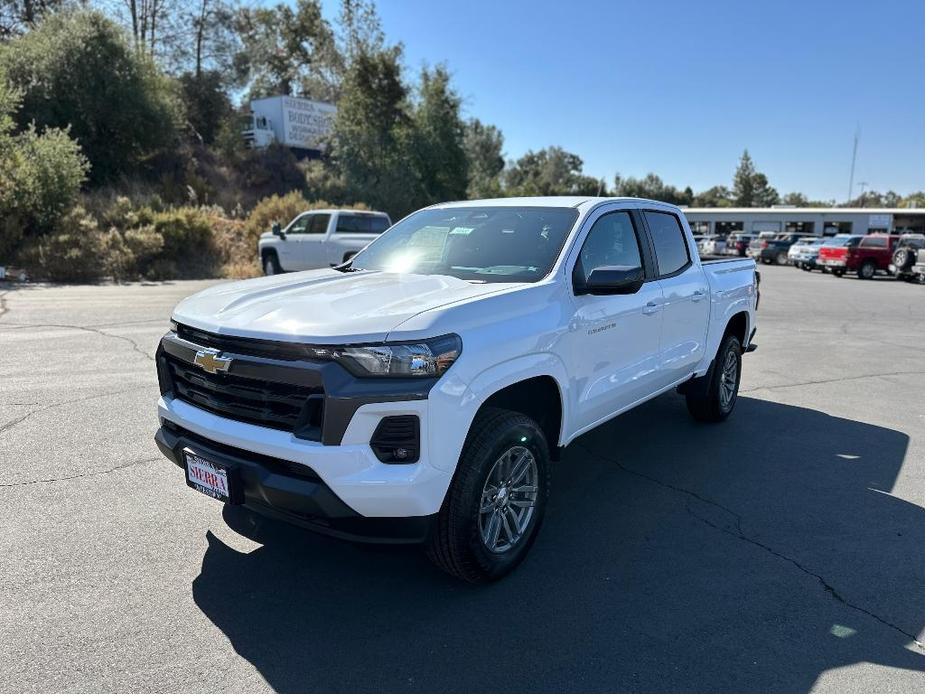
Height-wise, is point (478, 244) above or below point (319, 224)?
below

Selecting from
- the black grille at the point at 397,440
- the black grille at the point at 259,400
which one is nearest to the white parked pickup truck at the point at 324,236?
the black grille at the point at 259,400

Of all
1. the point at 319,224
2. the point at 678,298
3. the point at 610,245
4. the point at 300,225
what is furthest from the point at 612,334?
the point at 300,225

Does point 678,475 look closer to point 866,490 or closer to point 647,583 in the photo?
point 866,490

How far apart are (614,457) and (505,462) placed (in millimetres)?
2190

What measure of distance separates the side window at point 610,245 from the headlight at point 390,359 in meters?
1.46

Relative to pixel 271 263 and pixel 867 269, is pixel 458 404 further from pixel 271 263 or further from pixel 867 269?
pixel 867 269

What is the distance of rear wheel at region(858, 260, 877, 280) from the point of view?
27.4 meters

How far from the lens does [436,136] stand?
1319 inches

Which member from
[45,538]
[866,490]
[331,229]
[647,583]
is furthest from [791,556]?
[331,229]

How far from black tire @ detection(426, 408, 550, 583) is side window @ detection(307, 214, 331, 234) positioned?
14290mm

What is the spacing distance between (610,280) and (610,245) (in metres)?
0.84

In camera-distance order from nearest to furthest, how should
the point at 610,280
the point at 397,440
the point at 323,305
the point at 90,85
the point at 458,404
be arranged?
the point at 397,440
the point at 458,404
the point at 323,305
the point at 610,280
the point at 90,85

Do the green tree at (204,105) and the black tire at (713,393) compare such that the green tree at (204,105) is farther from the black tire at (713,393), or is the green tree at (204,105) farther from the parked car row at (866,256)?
the black tire at (713,393)

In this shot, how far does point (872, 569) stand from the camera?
11.9ft
